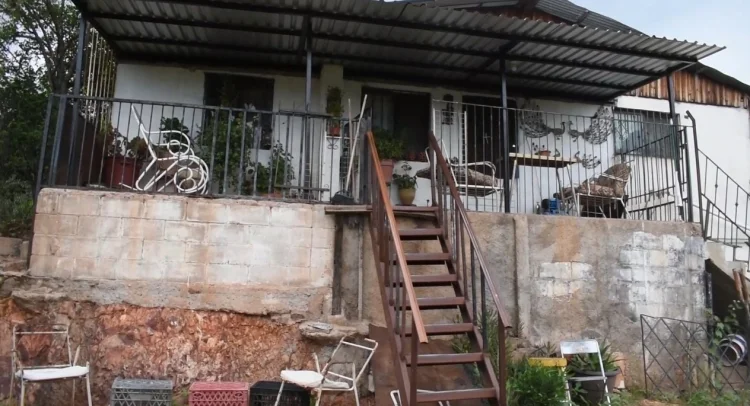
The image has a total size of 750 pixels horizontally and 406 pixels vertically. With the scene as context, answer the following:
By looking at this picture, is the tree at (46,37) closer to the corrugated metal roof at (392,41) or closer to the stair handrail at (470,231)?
the corrugated metal roof at (392,41)

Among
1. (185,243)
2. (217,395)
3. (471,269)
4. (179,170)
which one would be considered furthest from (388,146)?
(217,395)

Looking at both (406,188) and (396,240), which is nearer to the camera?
(396,240)

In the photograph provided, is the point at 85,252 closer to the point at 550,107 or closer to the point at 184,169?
the point at 184,169

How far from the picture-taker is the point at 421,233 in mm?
5004

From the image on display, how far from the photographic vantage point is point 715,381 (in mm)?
5887

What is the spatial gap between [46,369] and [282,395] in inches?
77.3

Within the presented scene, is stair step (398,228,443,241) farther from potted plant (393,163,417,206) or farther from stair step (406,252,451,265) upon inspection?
potted plant (393,163,417,206)

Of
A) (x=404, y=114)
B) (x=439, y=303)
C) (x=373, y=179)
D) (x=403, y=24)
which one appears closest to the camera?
(x=439, y=303)

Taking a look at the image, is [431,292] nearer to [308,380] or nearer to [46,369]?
[308,380]

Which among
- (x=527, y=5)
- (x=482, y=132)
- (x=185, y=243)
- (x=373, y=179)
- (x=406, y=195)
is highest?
(x=527, y=5)

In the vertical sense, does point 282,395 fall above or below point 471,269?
below

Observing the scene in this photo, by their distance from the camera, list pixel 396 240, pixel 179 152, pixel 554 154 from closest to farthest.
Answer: pixel 396 240
pixel 179 152
pixel 554 154

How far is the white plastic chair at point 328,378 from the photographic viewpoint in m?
4.10

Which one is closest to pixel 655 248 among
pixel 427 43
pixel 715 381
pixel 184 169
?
pixel 715 381
